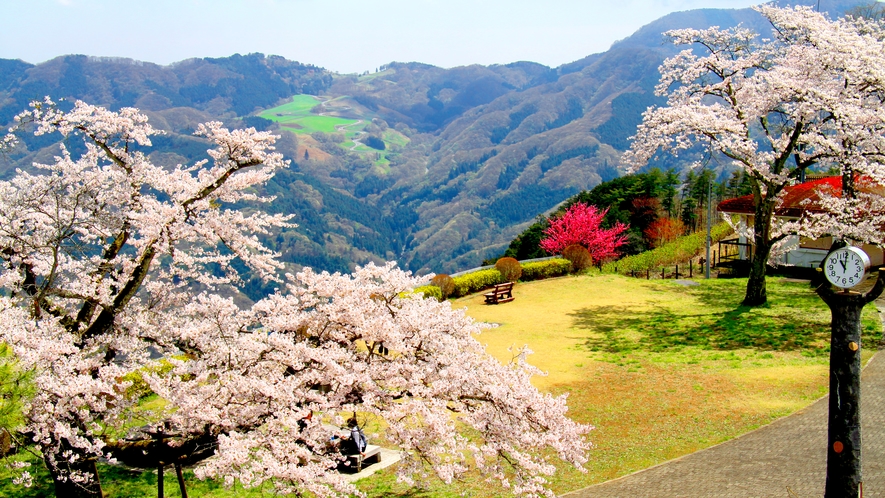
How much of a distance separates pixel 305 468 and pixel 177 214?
12.9 ft

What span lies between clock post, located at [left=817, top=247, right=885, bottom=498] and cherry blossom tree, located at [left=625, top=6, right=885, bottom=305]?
36.4ft

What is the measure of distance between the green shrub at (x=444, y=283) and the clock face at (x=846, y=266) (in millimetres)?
17549

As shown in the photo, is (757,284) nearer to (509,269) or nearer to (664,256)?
(509,269)

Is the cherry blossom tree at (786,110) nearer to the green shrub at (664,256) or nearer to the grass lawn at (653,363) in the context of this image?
the grass lawn at (653,363)

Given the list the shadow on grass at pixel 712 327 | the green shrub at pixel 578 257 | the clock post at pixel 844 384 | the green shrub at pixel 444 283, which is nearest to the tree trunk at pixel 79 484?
the clock post at pixel 844 384

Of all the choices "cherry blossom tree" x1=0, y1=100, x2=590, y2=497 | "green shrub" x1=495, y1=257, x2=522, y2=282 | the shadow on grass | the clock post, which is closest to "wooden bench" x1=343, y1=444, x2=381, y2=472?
"cherry blossom tree" x1=0, y1=100, x2=590, y2=497

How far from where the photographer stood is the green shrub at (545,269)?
27.5 m

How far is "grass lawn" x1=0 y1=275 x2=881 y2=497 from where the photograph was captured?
10.7 metres

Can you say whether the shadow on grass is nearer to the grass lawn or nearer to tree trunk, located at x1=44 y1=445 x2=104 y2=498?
the grass lawn

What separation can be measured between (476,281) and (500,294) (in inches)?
73.5

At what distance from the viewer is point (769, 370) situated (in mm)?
14766

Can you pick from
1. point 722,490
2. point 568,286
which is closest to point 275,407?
point 722,490

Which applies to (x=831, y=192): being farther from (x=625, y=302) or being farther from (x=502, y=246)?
(x=502, y=246)

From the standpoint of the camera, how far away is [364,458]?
35.8 feet
